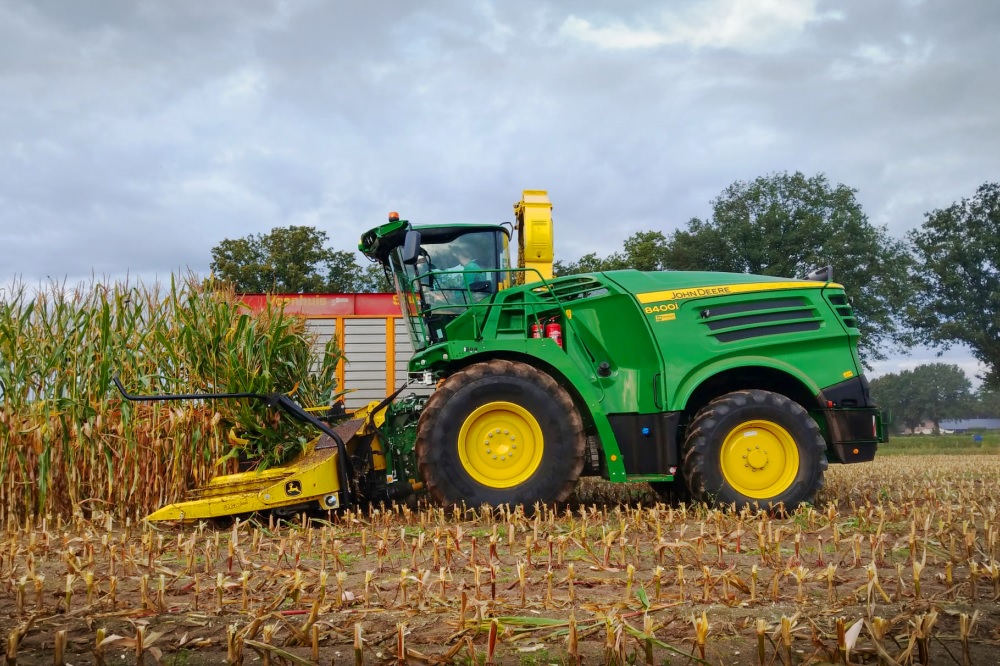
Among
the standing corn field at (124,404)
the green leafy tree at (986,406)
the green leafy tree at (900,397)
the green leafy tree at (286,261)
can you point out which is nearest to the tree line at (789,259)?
the green leafy tree at (286,261)

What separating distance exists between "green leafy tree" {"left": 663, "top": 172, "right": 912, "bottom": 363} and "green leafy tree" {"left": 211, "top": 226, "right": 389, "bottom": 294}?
13171 mm

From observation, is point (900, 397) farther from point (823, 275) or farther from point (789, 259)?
point (823, 275)

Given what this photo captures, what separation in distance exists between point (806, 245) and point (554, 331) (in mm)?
25617

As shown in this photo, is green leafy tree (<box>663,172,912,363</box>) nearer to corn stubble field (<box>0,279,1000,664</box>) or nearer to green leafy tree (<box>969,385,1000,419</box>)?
corn stubble field (<box>0,279,1000,664</box>)

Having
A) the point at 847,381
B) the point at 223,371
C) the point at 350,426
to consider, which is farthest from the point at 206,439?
the point at 847,381

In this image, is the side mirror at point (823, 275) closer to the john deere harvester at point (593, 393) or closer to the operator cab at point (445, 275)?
the john deere harvester at point (593, 393)

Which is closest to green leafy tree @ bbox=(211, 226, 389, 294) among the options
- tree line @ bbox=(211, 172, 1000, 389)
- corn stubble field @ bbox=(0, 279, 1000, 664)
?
tree line @ bbox=(211, 172, 1000, 389)

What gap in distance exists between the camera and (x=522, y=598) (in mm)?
3219

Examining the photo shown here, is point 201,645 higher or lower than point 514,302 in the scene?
lower

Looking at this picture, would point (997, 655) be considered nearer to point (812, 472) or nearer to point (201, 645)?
point (201, 645)

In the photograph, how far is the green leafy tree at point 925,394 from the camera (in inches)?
3430

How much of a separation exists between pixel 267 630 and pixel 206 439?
393 centimetres

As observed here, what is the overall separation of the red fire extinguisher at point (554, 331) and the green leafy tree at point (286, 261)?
23801 millimetres

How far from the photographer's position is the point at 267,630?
100 inches
